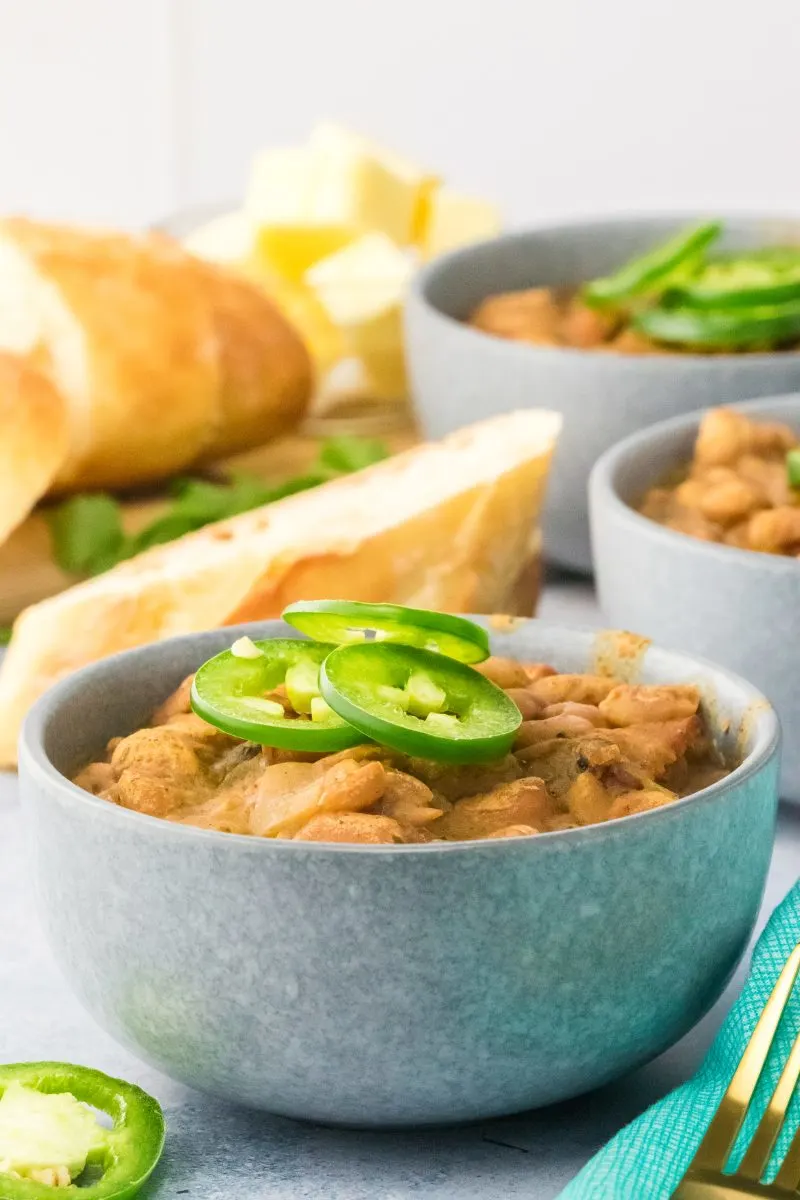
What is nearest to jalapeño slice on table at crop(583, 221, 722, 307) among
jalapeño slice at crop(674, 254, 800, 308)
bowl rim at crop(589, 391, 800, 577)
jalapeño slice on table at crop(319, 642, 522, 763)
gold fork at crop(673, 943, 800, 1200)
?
jalapeño slice at crop(674, 254, 800, 308)

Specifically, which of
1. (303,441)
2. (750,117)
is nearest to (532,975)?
(303,441)

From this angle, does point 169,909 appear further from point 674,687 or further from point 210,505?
point 210,505

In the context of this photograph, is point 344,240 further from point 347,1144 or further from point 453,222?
point 347,1144

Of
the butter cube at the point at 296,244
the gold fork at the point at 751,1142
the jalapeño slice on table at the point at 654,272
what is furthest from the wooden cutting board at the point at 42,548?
the gold fork at the point at 751,1142

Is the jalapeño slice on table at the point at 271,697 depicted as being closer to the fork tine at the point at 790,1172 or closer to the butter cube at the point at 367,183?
the fork tine at the point at 790,1172

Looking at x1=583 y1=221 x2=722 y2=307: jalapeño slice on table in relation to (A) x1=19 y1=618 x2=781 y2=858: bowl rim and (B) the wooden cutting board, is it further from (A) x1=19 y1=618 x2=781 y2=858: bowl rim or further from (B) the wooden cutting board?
(A) x1=19 y1=618 x2=781 y2=858: bowl rim

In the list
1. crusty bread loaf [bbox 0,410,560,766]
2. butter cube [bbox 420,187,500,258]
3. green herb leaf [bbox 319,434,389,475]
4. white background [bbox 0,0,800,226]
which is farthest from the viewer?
white background [bbox 0,0,800,226]
